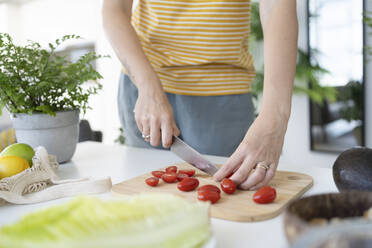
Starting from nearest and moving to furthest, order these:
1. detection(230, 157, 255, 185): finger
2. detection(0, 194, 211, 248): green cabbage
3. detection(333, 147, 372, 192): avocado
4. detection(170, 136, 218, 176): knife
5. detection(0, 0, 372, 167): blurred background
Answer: detection(0, 194, 211, 248): green cabbage → detection(333, 147, 372, 192): avocado → detection(230, 157, 255, 185): finger → detection(170, 136, 218, 176): knife → detection(0, 0, 372, 167): blurred background

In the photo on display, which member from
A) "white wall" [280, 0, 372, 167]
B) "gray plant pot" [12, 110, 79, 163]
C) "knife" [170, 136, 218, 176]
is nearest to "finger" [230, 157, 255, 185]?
"knife" [170, 136, 218, 176]

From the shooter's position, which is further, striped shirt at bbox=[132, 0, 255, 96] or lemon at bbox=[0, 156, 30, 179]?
striped shirt at bbox=[132, 0, 255, 96]

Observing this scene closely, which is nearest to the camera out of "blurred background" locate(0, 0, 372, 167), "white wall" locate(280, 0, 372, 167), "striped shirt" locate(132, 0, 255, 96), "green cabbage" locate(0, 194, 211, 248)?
"green cabbage" locate(0, 194, 211, 248)

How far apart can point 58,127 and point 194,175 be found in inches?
20.5

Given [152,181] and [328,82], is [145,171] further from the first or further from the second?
[328,82]

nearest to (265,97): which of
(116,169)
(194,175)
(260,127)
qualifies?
(260,127)

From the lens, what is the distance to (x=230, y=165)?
87 centimetres

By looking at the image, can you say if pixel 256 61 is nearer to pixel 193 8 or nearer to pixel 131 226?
pixel 193 8

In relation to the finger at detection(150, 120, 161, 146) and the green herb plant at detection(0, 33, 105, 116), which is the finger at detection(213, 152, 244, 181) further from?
the green herb plant at detection(0, 33, 105, 116)

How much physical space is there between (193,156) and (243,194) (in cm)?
26

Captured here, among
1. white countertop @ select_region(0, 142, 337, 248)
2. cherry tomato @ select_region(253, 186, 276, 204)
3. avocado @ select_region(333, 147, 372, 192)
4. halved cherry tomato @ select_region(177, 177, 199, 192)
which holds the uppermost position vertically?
avocado @ select_region(333, 147, 372, 192)

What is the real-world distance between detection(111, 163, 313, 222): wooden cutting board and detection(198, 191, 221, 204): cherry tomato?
0.01 m

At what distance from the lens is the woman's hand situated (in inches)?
41.8

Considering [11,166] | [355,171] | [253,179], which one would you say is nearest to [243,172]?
[253,179]
